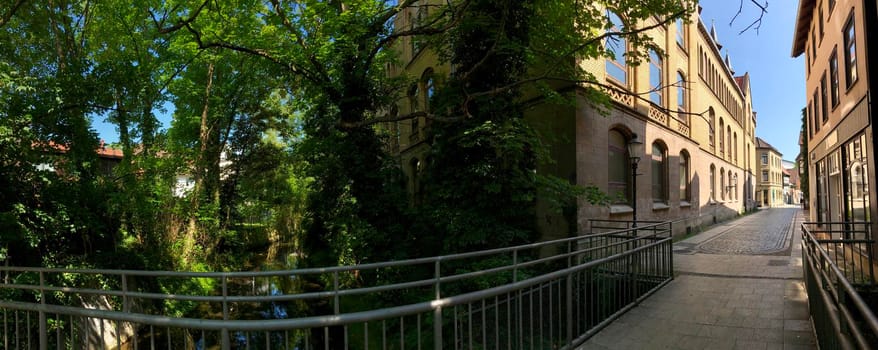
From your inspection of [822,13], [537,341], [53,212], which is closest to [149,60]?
[53,212]

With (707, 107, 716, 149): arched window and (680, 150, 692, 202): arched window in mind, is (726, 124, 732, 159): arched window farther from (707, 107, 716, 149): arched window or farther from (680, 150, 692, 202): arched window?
(680, 150, 692, 202): arched window

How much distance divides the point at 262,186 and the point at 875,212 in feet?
65.6

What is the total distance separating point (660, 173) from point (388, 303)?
1265cm

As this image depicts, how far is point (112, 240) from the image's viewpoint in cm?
956

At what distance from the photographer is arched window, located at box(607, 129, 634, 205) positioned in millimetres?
12758

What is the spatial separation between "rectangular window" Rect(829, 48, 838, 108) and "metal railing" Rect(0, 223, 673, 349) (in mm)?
7121

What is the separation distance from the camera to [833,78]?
12281 mm

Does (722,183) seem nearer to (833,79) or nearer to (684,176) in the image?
(684,176)

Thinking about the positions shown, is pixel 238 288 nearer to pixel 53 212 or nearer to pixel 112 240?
pixel 112 240

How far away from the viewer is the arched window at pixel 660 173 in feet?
51.9

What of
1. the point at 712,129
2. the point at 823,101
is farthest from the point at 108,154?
the point at 712,129

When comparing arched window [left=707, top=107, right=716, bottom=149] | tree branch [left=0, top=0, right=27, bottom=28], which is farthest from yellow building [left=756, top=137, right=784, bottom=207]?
tree branch [left=0, top=0, right=27, bottom=28]

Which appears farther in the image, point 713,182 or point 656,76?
point 713,182

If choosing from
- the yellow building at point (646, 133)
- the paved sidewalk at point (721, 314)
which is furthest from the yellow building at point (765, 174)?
the paved sidewalk at point (721, 314)
